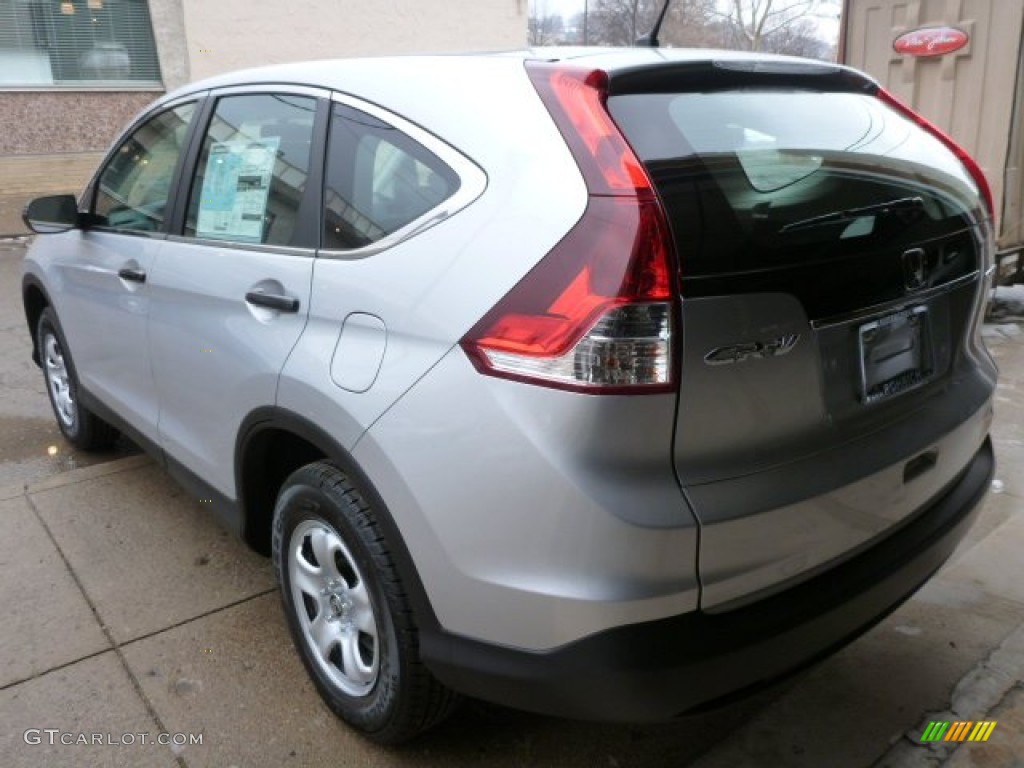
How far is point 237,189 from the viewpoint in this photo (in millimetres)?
2697

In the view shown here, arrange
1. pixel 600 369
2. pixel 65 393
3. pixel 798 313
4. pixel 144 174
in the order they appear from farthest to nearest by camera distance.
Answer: pixel 65 393, pixel 144 174, pixel 798 313, pixel 600 369

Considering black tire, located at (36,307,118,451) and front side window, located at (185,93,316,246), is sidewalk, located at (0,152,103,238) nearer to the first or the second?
black tire, located at (36,307,118,451)

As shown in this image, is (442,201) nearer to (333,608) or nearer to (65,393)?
(333,608)

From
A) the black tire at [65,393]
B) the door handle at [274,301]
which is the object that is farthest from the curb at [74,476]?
the door handle at [274,301]

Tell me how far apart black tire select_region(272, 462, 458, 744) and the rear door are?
0.35 meters

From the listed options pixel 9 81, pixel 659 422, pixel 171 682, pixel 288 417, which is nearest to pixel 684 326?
pixel 659 422

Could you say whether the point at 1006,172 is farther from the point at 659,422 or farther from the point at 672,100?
the point at 659,422

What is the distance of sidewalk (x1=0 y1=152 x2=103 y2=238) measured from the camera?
480 inches

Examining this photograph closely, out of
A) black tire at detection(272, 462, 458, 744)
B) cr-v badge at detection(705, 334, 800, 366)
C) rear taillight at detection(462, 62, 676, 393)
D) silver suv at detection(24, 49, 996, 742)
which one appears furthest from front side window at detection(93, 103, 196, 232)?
cr-v badge at detection(705, 334, 800, 366)

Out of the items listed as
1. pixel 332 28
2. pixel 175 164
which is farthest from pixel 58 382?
pixel 332 28

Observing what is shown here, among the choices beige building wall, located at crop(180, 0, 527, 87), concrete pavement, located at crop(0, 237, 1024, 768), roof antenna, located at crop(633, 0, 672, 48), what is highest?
beige building wall, located at crop(180, 0, 527, 87)

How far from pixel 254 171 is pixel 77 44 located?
12730mm

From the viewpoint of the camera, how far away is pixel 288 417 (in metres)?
2.23

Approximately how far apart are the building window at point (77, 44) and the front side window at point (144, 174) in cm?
1104
